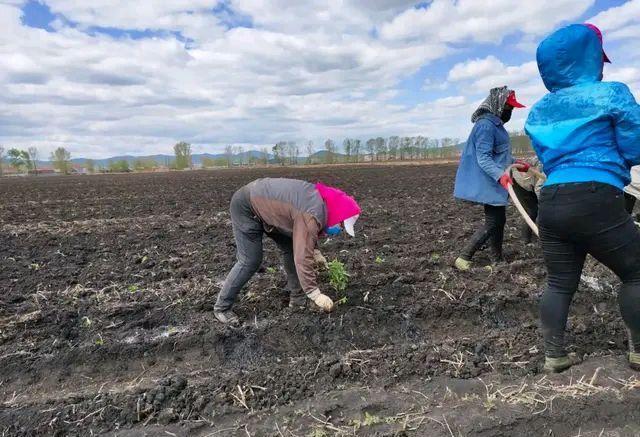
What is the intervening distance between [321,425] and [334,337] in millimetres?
1417

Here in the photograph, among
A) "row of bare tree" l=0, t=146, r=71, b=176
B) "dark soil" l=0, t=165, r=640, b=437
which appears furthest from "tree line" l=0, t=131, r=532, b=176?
"dark soil" l=0, t=165, r=640, b=437

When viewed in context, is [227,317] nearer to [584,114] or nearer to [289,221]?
[289,221]

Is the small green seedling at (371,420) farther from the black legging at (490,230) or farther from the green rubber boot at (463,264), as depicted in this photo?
the black legging at (490,230)

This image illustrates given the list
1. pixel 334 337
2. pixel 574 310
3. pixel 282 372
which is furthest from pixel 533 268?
pixel 282 372

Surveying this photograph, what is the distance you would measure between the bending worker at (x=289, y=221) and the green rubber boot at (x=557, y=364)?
1.65 metres

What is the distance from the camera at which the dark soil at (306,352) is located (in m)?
2.82

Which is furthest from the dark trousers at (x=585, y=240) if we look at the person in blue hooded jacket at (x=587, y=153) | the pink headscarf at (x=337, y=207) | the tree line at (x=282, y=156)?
the tree line at (x=282, y=156)

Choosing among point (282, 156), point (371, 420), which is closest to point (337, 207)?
point (371, 420)

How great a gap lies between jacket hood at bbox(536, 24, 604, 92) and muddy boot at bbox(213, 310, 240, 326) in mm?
3196

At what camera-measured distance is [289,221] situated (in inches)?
155

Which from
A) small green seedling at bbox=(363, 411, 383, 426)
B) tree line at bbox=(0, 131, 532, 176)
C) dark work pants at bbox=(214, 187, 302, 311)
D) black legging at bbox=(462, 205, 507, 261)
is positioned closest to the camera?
small green seedling at bbox=(363, 411, 383, 426)

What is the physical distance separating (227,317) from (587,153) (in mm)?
3226

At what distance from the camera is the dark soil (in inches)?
111

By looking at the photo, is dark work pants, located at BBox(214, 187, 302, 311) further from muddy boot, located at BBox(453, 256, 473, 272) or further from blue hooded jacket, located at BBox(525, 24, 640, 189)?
blue hooded jacket, located at BBox(525, 24, 640, 189)
